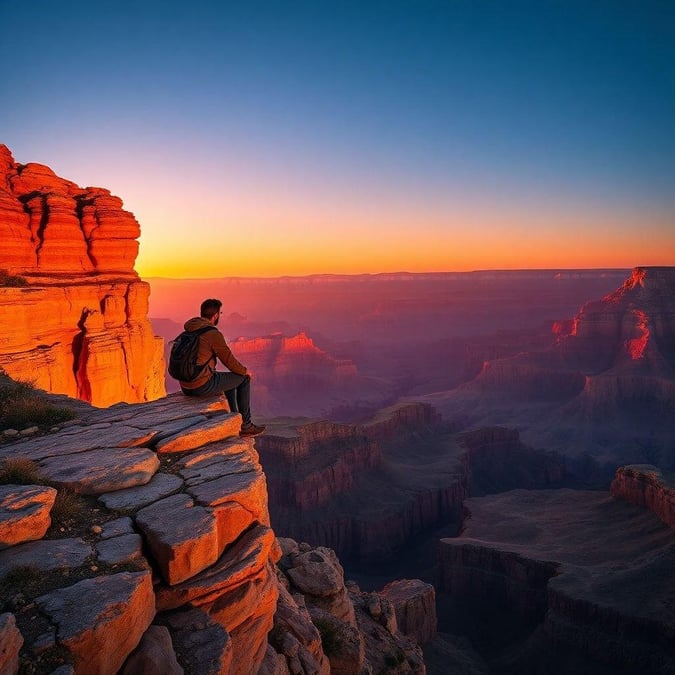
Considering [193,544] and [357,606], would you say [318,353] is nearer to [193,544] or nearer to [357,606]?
[357,606]

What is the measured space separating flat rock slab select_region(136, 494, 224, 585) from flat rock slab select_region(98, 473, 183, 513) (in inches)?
6.1

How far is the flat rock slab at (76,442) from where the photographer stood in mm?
6680

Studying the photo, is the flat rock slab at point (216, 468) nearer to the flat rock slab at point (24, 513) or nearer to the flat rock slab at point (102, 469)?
the flat rock slab at point (102, 469)

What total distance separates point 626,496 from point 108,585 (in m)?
37.5

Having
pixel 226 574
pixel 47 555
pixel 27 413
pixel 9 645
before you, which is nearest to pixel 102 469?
pixel 47 555

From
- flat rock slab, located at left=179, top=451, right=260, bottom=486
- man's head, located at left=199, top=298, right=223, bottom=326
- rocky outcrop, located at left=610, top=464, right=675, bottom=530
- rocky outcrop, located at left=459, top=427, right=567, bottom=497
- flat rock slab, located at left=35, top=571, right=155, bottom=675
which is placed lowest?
rocky outcrop, located at left=459, top=427, right=567, bottom=497

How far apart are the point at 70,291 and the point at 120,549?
19.9 m

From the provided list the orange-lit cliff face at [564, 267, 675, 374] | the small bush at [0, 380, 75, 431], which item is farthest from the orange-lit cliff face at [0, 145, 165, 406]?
the orange-lit cliff face at [564, 267, 675, 374]

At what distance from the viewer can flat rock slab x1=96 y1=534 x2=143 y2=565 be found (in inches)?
183

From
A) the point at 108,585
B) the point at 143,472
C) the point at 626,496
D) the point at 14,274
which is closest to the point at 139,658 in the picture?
the point at 108,585

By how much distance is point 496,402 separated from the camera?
8138 centimetres

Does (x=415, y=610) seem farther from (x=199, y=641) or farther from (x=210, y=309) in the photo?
(x=199, y=641)

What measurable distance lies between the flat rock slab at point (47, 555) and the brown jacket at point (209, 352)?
3545 mm

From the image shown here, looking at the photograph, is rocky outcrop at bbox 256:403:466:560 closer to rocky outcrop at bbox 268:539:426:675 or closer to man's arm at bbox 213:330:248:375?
rocky outcrop at bbox 268:539:426:675
